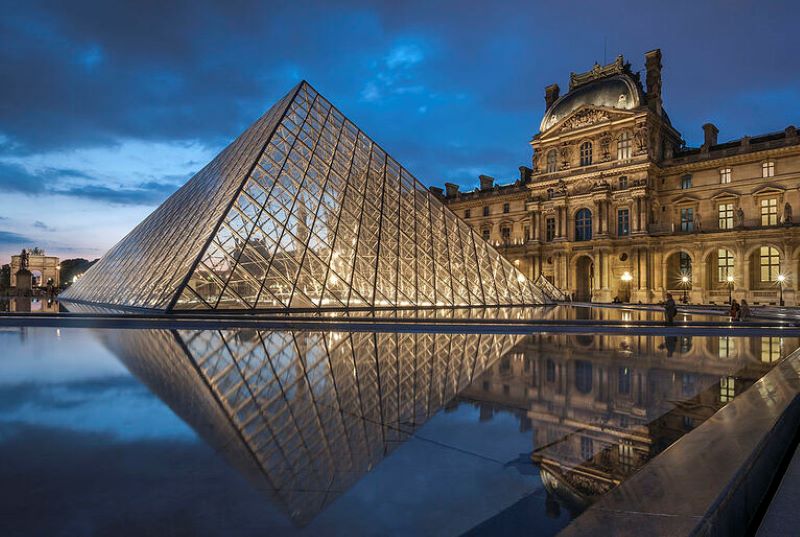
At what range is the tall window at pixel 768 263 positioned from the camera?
1299 inches

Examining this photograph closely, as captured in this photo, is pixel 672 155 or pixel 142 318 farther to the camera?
pixel 672 155

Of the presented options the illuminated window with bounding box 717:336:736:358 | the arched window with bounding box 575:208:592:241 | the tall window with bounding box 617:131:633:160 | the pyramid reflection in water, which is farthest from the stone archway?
the pyramid reflection in water

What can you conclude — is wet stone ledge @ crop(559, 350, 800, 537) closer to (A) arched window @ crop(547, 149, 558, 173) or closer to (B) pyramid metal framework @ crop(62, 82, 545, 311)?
(B) pyramid metal framework @ crop(62, 82, 545, 311)

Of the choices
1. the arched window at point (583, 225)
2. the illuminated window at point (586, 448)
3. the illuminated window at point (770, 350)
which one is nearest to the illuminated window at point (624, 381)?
the illuminated window at point (586, 448)

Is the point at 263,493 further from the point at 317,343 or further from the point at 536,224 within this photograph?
the point at 536,224

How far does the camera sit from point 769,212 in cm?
3269

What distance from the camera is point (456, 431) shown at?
3355mm

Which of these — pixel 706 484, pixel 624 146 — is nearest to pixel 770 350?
pixel 706 484

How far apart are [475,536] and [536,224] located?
1633 inches

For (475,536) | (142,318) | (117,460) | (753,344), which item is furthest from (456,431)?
(142,318)

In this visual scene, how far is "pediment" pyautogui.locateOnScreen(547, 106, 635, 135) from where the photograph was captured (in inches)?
1447

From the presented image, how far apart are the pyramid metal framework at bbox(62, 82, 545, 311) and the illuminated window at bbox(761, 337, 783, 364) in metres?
10.9

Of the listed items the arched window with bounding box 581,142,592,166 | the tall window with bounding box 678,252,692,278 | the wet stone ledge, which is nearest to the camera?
the wet stone ledge

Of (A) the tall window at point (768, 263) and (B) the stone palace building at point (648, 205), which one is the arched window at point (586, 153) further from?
(A) the tall window at point (768, 263)
